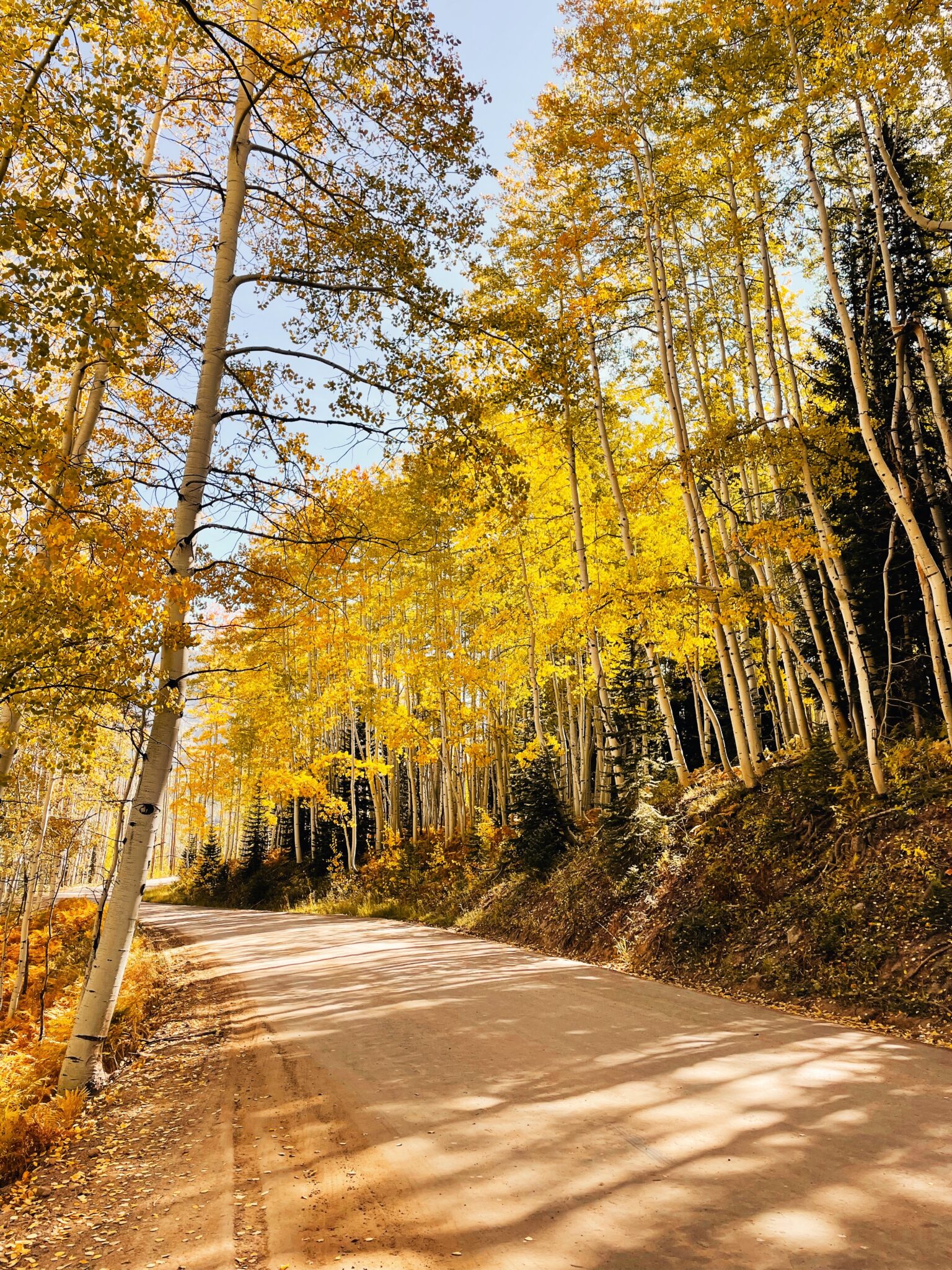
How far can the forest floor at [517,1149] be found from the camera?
2711 millimetres

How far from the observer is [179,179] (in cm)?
638

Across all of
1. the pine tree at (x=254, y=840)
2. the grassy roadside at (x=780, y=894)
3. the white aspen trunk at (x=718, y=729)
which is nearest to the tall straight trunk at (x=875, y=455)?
the grassy roadside at (x=780, y=894)

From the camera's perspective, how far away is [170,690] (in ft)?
17.7

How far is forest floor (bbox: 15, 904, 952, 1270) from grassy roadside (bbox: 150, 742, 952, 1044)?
902mm

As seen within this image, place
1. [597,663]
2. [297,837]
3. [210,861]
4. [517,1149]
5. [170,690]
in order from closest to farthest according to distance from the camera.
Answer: [517,1149] < [170,690] < [597,663] < [297,837] < [210,861]

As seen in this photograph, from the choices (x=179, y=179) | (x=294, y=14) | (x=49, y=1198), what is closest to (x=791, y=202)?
(x=294, y=14)

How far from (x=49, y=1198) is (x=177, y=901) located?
29.9m

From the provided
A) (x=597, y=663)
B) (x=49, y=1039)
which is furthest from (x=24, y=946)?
(x=597, y=663)

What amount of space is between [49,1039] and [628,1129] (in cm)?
702

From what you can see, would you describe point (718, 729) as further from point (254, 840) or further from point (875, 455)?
point (254, 840)

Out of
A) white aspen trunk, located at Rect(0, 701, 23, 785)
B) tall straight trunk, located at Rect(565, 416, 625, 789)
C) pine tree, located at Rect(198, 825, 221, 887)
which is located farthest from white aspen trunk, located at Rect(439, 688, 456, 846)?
pine tree, located at Rect(198, 825, 221, 887)

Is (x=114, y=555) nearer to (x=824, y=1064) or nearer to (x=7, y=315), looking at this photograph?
(x=7, y=315)

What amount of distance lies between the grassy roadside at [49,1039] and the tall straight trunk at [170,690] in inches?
17.1

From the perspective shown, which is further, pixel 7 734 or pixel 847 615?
pixel 847 615
